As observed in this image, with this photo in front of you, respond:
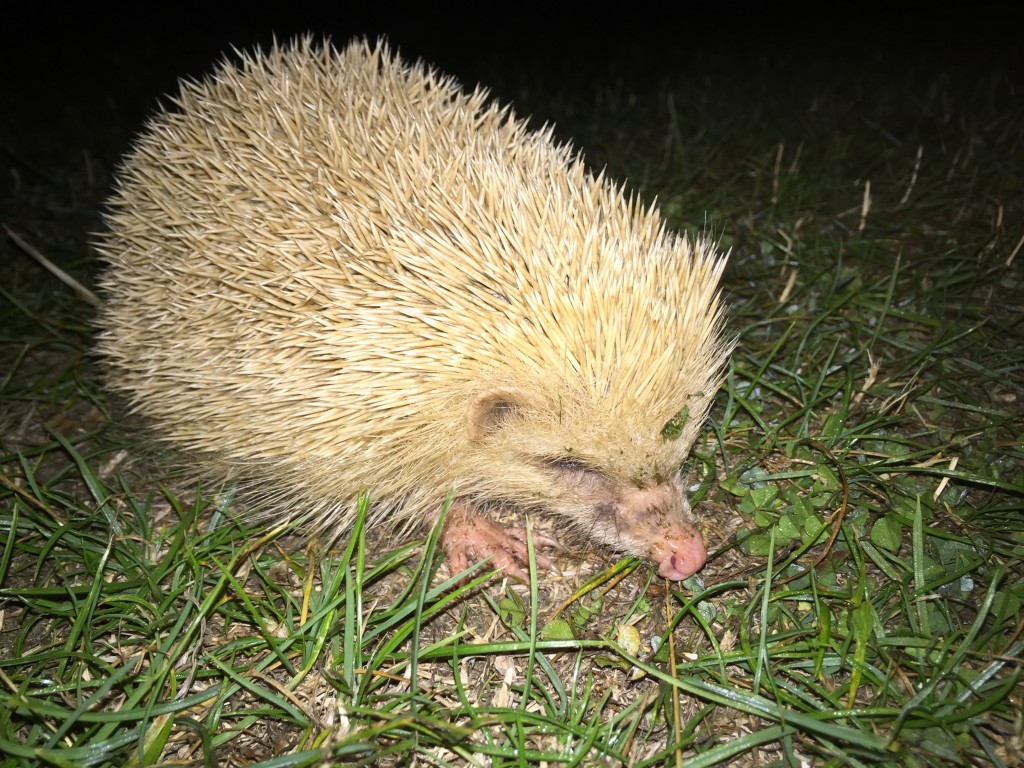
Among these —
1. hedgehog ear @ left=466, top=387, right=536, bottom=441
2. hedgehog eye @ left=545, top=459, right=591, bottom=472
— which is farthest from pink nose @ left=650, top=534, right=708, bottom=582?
hedgehog ear @ left=466, top=387, right=536, bottom=441

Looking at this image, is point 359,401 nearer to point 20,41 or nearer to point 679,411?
point 679,411

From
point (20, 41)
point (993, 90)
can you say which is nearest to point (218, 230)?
point (993, 90)

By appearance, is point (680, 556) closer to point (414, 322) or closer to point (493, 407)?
point (493, 407)

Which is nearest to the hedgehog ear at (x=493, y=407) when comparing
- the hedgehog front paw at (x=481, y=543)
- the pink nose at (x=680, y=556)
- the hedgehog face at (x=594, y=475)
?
the hedgehog face at (x=594, y=475)

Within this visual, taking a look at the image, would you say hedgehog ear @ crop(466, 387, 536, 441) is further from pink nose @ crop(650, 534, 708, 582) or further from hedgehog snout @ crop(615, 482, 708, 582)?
pink nose @ crop(650, 534, 708, 582)

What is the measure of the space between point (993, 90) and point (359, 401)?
5507mm

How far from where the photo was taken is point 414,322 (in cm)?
207

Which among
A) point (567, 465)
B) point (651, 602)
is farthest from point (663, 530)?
point (567, 465)

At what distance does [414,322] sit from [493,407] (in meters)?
0.34

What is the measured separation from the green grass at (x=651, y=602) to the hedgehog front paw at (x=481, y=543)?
0.08 metres

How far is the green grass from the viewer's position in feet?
5.96

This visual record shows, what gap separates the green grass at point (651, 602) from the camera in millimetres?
1817

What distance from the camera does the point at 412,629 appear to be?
80.2 inches

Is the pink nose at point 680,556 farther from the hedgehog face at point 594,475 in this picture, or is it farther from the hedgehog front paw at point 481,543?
the hedgehog front paw at point 481,543
